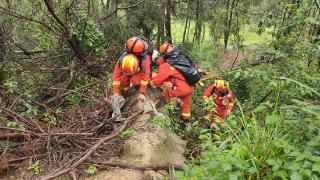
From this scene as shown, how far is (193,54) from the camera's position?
1282 centimetres

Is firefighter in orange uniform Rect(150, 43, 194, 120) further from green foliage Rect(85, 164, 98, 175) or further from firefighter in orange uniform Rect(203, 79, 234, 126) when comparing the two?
green foliage Rect(85, 164, 98, 175)

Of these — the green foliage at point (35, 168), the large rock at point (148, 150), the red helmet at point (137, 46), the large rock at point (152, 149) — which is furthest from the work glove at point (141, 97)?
the green foliage at point (35, 168)

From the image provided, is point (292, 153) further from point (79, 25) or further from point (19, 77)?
point (79, 25)

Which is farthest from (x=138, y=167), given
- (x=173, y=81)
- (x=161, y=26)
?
(x=161, y=26)

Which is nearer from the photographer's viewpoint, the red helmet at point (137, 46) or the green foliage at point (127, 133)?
the green foliage at point (127, 133)

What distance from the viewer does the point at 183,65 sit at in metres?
6.76

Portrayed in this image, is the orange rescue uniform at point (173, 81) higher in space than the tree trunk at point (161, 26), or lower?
lower

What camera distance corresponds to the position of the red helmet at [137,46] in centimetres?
601

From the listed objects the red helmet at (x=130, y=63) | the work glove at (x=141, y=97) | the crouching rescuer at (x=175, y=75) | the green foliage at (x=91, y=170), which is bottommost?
the green foliage at (x=91, y=170)

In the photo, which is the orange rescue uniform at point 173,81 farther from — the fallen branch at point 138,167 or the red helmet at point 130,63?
the fallen branch at point 138,167

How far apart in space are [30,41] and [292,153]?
26.4ft

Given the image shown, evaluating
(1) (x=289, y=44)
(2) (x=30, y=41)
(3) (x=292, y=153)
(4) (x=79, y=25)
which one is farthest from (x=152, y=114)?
(2) (x=30, y=41)

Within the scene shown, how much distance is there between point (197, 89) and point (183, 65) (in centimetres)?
293

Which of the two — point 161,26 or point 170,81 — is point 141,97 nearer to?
point 170,81
